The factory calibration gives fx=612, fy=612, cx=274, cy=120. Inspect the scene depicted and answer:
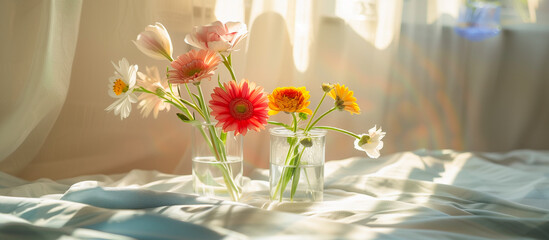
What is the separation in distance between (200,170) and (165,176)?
0.53m

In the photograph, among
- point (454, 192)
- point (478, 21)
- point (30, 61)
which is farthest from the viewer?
point (478, 21)

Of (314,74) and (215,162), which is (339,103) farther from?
(314,74)

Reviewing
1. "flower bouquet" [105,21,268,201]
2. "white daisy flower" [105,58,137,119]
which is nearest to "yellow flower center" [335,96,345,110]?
"flower bouquet" [105,21,268,201]

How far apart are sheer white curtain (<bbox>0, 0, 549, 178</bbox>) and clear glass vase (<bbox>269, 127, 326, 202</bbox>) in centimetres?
75

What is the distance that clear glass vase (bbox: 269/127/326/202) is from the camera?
110 cm

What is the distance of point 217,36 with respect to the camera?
3.38 ft

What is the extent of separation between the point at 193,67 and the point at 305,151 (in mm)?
252

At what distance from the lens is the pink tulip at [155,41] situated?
1.05 m

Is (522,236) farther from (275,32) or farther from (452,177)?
(275,32)

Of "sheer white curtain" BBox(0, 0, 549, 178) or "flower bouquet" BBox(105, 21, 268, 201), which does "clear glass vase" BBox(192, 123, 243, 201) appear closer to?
"flower bouquet" BBox(105, 21, 268, 201)

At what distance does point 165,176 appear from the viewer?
1645 millimetres

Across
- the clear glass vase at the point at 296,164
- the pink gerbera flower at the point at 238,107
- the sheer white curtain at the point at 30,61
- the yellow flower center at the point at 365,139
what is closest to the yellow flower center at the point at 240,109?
the pink gerbera flower at the point at 238,107

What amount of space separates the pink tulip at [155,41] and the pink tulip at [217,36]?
0.05m

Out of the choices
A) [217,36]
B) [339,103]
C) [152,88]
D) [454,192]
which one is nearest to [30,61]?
[152,88]
